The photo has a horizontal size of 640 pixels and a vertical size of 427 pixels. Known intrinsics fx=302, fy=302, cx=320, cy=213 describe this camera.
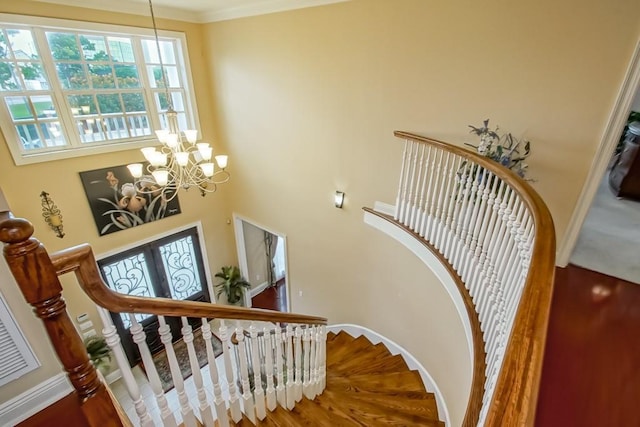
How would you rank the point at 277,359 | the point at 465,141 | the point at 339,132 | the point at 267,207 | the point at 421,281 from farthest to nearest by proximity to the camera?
the point at 267,207, the point at 339,132, the point at 421,281, the point at 465,141, the point at 277,359

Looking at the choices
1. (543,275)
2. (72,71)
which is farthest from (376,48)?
(72,71)

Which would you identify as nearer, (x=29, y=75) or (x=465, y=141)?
(x=465, y=141)

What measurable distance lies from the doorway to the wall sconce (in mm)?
2726

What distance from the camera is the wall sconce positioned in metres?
3.98

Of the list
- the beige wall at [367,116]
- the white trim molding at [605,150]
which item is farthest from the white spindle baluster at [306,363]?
the white trim molding at [605,150]

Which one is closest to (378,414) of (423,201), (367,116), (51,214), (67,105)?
(423,201)

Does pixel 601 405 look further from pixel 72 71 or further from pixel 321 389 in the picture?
pixel 72 71

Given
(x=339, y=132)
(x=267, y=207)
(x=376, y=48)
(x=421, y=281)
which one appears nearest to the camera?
(x=376, y=48)

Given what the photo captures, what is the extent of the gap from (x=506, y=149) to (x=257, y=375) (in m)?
2.73

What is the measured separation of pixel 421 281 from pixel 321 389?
1651mm

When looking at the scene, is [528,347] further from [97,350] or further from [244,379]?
[97,350]

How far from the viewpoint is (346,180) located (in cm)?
413

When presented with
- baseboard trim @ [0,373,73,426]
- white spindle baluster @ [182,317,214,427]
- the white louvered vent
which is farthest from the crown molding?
baseboard trim @ [0,373,73,426]

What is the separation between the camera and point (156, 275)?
211 inches
